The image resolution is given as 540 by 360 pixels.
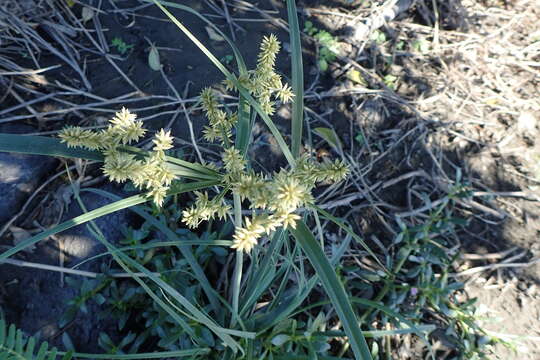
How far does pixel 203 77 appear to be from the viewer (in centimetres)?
232

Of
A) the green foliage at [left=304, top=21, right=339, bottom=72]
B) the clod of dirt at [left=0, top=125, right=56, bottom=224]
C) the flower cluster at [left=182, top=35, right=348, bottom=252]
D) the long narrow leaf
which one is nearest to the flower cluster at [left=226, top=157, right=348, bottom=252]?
the flower cluster at [left=182, top=35, right=348, bottom=252]

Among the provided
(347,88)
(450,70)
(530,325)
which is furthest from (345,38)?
(530,325)

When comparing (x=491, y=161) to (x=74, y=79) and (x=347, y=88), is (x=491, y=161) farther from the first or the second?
(x=74, y=79)

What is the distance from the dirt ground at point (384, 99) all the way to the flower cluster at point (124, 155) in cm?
113

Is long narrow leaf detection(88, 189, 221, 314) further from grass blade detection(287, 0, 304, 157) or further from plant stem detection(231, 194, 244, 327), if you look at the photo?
grass blade detection(287, 0, 304, 157)

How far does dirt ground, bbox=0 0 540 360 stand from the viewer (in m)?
2.09

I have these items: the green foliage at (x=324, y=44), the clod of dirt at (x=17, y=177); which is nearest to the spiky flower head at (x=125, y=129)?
the clod of dirt at (x=17, y=177)

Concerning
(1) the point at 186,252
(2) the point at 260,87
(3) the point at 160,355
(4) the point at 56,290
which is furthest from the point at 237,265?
(4) the point at 56,290

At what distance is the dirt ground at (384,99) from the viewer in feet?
6.84

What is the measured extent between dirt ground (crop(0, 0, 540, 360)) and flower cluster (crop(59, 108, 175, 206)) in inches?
44.6

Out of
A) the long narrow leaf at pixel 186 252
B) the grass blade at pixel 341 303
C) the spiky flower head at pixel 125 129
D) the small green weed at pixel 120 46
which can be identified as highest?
the spiky flower head at pixel 125 129

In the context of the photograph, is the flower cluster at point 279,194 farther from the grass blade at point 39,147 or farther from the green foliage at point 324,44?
the green foliage at point 324,44

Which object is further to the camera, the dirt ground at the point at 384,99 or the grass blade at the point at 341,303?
the dirt ground at the point at 384,99

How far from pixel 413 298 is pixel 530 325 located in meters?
0.64
